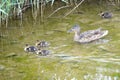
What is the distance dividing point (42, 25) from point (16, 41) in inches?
32.0

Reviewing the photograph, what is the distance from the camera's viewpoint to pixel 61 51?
242 inches

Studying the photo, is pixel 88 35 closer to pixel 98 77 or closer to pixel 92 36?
pixel 92 36

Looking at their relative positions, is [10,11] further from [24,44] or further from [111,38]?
[111,38]

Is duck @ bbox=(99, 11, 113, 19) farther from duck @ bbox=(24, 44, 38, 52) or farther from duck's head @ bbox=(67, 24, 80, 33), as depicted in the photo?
duck @ bbox=(24, 44, 38, 52)

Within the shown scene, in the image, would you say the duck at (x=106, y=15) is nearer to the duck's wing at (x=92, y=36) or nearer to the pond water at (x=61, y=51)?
the pond water at (x=61, y=51)

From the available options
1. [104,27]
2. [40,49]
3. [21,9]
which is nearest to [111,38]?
[104,27]

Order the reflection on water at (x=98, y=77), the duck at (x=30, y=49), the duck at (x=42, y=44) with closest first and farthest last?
1. the reflection on water at (x=98, y=77)
2. the duck at (x=30, y=49)
3. the duck at (x=42, y=44)

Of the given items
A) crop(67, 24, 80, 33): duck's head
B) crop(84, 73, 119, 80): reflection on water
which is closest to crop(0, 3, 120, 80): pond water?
crop(84, 73, 119, 80): reflection on water

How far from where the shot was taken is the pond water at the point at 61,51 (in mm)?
5434

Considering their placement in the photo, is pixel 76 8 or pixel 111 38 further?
pixel 76 8

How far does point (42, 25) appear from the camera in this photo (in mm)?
A: 7305

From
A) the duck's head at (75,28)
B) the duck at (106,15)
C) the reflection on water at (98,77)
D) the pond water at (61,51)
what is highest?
the duck at (106,15)

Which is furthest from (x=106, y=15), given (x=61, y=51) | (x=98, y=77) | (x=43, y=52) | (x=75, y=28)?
(x=98, y=77)

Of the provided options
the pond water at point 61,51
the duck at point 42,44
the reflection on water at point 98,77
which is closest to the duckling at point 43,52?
the pond water at point 61,51
